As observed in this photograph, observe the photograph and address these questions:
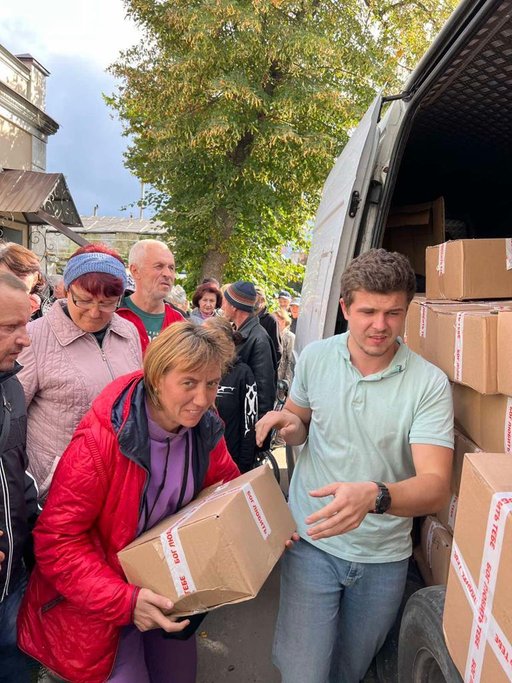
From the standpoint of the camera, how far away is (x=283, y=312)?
834 cm

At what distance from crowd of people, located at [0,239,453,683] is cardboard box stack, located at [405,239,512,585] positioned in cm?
14

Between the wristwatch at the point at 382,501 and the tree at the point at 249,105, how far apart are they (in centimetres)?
979

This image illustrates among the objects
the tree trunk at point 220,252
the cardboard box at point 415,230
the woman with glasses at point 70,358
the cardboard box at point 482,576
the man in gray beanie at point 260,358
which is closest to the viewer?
the cardboard box at point 482,576

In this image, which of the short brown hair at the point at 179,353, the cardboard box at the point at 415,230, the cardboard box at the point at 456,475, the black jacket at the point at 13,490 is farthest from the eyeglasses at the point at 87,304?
the cardboard box at the point at 415,230

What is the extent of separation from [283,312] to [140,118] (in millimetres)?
7205

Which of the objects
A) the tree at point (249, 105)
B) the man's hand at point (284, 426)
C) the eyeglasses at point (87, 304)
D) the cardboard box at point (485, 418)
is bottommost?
the man's hand at point (284, 426)

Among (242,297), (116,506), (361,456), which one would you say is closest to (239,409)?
(242,297)

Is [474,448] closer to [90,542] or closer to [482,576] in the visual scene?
[482,576]

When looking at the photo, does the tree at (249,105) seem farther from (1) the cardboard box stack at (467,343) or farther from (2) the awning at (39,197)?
(1) the cardboard box stack at (467,343)

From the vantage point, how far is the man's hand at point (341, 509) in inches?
53.7

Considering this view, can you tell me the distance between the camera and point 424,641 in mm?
1485

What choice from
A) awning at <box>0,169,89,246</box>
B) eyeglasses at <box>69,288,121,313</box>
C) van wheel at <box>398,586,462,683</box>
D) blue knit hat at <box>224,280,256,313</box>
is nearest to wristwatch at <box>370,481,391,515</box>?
van wheel at <box>398,586,462,683</box>

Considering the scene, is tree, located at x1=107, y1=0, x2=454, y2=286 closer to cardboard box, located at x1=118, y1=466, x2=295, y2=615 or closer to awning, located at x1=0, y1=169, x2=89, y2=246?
awning, located at x1=0, y1=169, x2=89, y2=246

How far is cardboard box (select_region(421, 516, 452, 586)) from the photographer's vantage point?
1910mm
